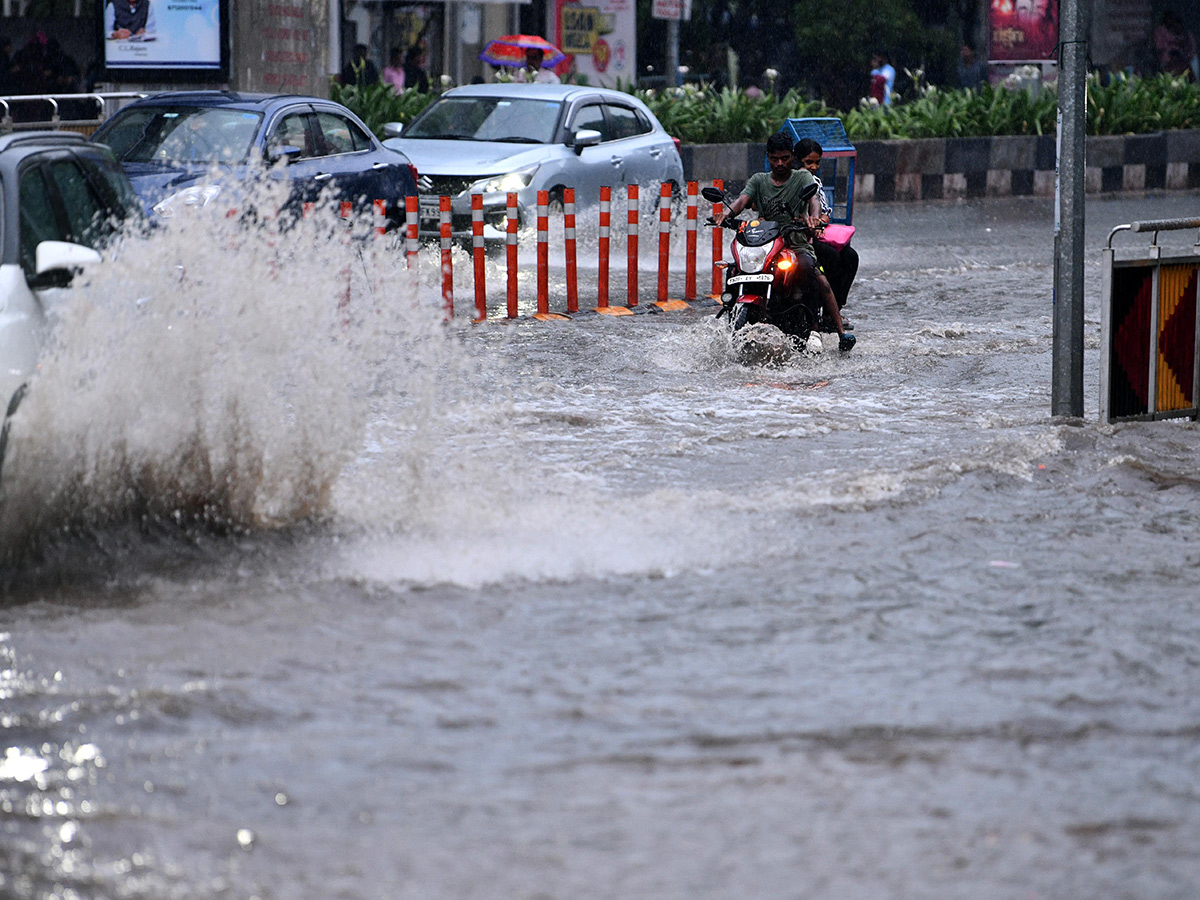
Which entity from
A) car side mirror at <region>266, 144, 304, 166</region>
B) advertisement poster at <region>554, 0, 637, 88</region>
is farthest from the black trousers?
advertisement poster at <region>554, 0, 637, 88</region>

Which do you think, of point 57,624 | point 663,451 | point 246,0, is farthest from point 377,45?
point 57,624

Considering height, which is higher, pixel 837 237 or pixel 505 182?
pixel 505 182

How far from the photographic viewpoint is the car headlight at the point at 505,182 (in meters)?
16.9

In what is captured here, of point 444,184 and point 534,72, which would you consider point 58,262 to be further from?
point 534,72

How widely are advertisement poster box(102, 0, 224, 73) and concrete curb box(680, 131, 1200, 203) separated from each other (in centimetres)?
654

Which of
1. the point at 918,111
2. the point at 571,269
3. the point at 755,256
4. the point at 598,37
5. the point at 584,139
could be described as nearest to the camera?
the point at 755,256

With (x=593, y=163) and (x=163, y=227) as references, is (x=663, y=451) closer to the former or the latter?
(x=163, y=227)

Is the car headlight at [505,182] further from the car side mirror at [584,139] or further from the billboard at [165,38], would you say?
the billboard at [165,38]

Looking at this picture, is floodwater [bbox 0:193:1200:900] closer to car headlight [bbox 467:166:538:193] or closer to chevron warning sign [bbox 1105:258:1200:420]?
chevron warning sign [bbox 1105:258:1200:420]

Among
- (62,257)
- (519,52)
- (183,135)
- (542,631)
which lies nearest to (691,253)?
(183,135)

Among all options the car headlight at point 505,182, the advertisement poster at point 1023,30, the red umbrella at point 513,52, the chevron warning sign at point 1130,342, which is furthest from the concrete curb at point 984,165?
the chevron warning sign at point 1130,342

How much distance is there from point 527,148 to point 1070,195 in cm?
909

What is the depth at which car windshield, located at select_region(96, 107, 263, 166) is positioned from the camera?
13773 millimetres

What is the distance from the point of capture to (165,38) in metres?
19.6
